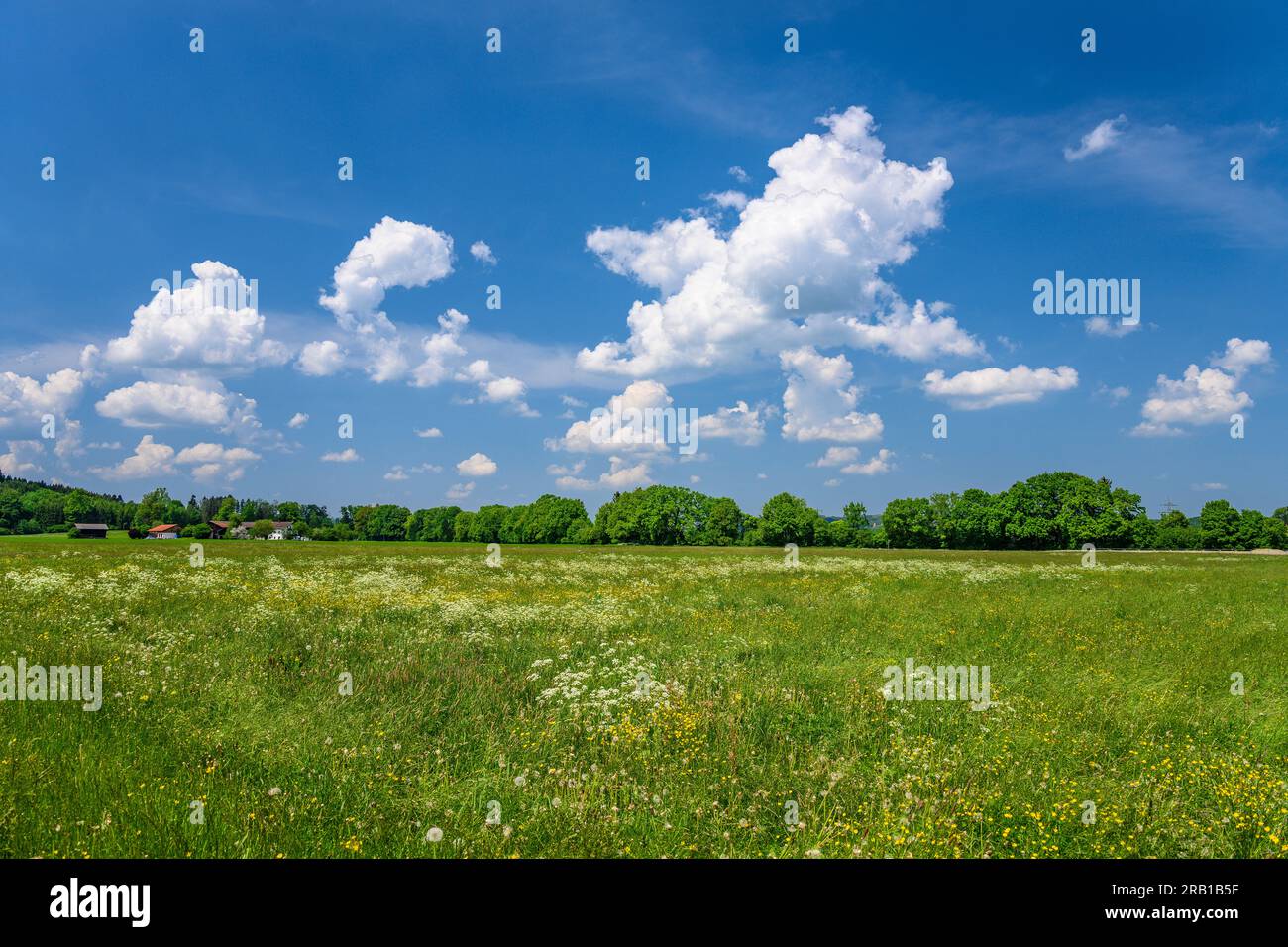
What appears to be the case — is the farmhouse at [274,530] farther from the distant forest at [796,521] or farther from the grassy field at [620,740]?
the grassy field at [620,740]

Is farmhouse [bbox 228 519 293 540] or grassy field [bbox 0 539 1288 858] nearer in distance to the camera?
grassy field [bbox 0 539 1288 858]

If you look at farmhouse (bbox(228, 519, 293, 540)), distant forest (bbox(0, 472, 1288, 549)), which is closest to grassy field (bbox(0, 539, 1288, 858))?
distant forest (bbox(0, 472, 1288, 549))

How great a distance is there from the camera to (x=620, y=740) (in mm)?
6840

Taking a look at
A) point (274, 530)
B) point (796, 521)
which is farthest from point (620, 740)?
point (274, 530)

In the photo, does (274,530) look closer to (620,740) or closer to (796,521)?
(796,521)

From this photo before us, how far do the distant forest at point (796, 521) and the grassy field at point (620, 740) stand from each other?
104 metres

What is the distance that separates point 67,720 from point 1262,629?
76.2 feet

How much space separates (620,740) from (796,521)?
11844 centimetres

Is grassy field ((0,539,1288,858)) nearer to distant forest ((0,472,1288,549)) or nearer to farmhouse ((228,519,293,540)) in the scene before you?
distant forest ((0,472,1288,549))

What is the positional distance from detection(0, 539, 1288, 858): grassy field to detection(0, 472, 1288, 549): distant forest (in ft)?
340

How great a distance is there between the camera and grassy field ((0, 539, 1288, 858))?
5.14 metres

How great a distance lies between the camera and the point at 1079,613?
55.4ft
